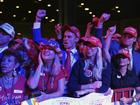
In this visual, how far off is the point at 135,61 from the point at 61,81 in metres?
1.59

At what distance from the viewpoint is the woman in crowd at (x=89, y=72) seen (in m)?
9.31

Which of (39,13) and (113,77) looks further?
(113,77)

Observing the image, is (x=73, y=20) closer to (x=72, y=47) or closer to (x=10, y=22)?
(x=72, y=47)

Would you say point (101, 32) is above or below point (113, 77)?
above

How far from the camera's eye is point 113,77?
971 centimetres

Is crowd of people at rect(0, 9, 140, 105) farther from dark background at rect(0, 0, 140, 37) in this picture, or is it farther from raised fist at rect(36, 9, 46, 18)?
dark background at rect(0, 0, 140, 37)

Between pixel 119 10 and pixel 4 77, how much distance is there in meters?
2.58

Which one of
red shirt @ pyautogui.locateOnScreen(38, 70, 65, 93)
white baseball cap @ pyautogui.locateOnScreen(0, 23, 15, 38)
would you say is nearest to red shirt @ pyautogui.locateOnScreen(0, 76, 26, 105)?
red shirt @ pyautogui.locateOnScreen(38, 70, 65, 93)

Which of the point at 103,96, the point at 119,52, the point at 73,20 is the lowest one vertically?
the point at 103,96

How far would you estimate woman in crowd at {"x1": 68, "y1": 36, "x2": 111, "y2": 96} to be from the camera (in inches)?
367

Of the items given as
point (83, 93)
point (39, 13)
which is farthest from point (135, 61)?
point (39, 13)

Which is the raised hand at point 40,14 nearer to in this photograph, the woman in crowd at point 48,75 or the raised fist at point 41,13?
the raised fist at point 41,13

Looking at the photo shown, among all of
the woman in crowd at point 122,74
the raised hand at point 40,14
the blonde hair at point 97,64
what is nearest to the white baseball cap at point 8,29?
the raised hand at point 40,14

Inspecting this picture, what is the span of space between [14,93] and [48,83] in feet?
2.06
